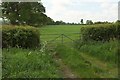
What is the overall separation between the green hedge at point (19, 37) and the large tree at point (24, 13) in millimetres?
21822

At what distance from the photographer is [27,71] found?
13992 mm

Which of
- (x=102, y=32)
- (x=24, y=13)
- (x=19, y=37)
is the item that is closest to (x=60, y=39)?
(x=102, y=32)

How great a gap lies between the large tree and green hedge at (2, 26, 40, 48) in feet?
71.6

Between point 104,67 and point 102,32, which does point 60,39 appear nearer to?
point 102,32

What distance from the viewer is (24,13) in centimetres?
4662

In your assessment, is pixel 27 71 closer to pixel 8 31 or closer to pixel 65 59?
pixel 65 59

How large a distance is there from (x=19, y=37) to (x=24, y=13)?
76.4ft

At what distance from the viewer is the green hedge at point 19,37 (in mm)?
23547

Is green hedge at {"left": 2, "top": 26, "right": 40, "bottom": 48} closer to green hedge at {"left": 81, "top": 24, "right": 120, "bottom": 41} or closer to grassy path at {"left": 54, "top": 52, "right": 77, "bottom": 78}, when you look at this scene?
green hedge at {"left": 81, "top": 24, "right": 120, "bottom": 41}

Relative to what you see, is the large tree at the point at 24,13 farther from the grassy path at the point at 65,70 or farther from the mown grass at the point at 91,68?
the grassy path at the point at 65,70

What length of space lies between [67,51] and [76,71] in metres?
6.18

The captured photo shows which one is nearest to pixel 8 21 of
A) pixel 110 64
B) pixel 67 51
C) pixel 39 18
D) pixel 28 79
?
pixel 39 18

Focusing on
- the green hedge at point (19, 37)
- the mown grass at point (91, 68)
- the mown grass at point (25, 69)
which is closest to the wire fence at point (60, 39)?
the green hedge at point (19, 37)

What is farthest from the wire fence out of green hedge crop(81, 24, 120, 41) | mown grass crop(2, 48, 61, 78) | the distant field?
mown grass crop(2, 48, 61, 78)
